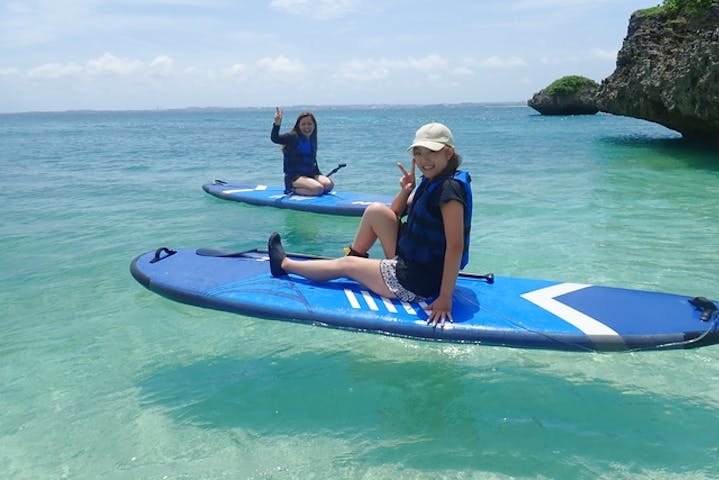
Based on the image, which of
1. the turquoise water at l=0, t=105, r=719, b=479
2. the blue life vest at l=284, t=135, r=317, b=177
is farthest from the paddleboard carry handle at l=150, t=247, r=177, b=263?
the blue life vest at l=284, t=135, r=317, b=177

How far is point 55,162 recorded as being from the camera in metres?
21.9

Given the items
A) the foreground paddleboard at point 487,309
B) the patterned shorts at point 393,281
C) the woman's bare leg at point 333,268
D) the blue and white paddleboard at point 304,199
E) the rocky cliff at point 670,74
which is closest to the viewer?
the foreground paddleboard at point 487,309

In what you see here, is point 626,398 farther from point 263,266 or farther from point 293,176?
point 293,176

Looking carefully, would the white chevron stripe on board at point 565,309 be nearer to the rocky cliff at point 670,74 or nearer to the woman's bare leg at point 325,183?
the woman's bare leg at point 325,183

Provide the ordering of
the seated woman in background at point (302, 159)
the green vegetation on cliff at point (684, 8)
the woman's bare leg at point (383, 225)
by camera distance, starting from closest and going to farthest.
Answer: the woman's bare leg at point (383, 225) → the seated woman in background at point (302, 159) → the green vegetation on cliff at point (684, 8)

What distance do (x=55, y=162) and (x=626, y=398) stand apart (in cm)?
2219

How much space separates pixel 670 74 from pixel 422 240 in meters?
17.5

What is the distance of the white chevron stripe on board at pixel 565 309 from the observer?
3805 millimetres

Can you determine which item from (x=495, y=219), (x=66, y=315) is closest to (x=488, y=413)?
(x=66, y=315)

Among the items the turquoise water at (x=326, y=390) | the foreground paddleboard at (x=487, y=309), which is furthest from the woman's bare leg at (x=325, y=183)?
the foreground paddleboard at (x=487, y=309)

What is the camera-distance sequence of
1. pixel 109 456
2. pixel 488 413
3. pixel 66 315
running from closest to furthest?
pixel 109 456 < pixel 488 413 < pixel 66 315

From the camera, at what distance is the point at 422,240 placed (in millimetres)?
4203

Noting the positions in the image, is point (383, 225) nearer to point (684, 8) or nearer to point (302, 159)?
point (302, 159)

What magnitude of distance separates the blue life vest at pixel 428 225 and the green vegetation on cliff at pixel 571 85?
193 feet
